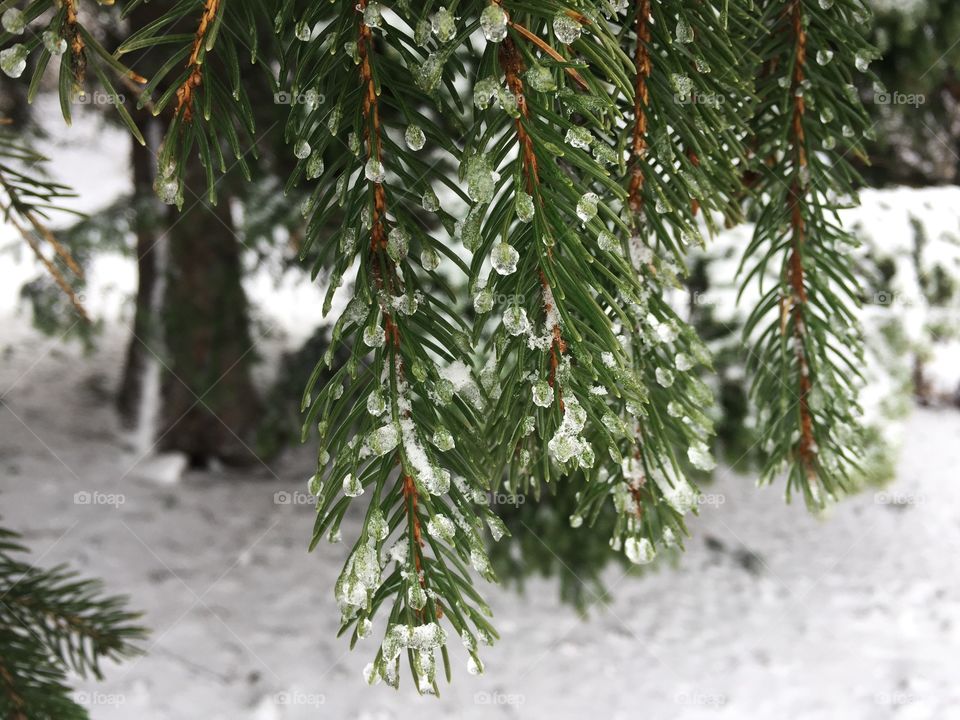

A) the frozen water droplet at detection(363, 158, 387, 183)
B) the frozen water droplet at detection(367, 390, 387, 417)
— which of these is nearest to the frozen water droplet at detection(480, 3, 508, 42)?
the frozen water droplet at detection(363, 158, 387, 183)

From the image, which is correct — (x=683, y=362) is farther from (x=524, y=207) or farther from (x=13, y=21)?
(x=13, y=21)

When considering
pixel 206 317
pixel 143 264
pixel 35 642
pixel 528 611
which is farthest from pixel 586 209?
pixel 143 264

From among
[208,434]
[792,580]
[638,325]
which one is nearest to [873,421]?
[792,580]

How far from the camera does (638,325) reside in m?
0.52

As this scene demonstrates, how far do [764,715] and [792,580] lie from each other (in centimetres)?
93

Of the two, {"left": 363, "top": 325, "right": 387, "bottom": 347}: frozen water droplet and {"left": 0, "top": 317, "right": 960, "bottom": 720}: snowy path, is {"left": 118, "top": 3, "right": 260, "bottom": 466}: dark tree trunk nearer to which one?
{"left": 0, "top": 317, "right": 960, "bottom": 720}: snowy path

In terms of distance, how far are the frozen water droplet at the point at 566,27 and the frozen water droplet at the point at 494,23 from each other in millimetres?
29

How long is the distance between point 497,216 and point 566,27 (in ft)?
0.36

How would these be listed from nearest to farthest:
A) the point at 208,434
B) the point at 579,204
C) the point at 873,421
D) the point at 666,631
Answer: the point at 579,204, the point at 873,421, the point at 666,631, the point at 208,434

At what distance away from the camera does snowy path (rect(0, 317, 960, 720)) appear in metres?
2.32

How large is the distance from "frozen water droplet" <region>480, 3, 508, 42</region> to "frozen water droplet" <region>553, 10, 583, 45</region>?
0.03 meters

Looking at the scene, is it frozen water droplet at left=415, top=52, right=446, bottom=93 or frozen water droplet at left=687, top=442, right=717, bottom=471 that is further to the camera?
frozen water droplet at left=687, top=442, right=717, bottom=471

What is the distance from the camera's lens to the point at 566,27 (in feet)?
1.21

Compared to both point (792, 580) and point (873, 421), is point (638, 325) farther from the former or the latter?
point (792, 580)
